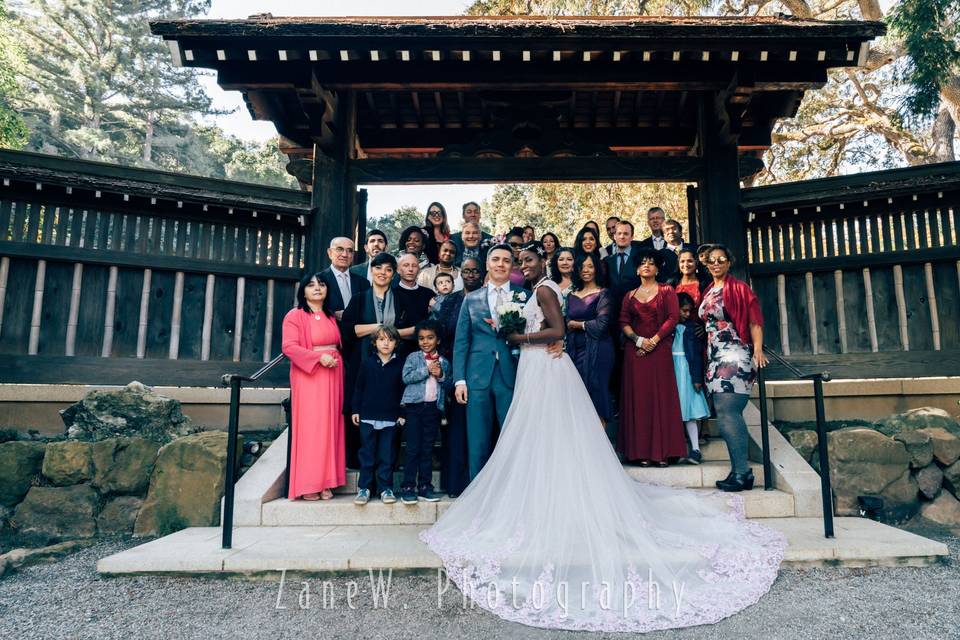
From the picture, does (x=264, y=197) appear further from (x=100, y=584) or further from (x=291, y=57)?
(x=100, y=584)

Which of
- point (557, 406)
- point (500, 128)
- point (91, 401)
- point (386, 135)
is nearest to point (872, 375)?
point (557, 406)

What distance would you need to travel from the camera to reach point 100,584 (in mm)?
3516

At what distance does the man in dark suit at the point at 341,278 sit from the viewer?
5129 mm

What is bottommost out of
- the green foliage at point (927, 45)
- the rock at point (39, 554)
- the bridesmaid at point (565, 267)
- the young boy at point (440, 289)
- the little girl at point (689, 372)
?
the rock at point (39, 554)

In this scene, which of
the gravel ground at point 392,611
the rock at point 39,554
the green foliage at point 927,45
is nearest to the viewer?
the gravel ground at point 392,611

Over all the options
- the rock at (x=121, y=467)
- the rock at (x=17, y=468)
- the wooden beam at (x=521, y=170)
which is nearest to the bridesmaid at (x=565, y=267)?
the wooden beam at (x=521, y=170)

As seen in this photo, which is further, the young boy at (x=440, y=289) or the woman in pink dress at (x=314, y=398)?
the young boy at (x=440, y=289)

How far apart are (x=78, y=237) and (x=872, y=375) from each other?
8.89m

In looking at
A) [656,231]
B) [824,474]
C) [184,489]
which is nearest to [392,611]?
[184,489]

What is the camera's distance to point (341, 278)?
5258 millimetres

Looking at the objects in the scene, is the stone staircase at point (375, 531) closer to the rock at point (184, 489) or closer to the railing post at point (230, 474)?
the railing post at point (230, 474)

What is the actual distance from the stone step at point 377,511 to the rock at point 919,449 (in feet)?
5.38

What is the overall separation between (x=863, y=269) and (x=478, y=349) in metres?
4.83

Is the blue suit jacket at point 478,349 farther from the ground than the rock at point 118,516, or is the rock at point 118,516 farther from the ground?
the blue suit jacket at point 478,349
